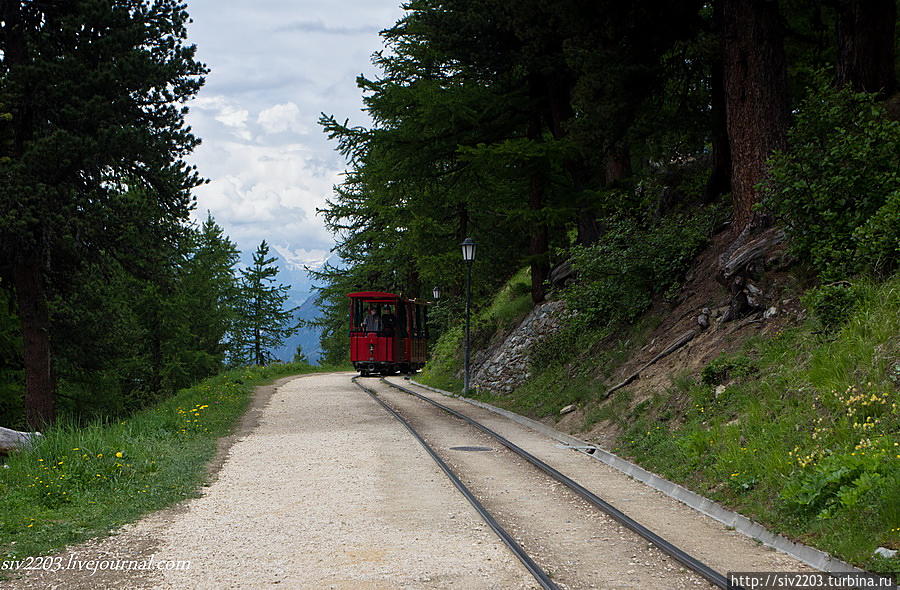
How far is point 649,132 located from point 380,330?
19557mm

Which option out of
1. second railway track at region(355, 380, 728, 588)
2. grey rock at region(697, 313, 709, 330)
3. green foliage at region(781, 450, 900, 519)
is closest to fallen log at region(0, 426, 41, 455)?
second railway track at region(355, 380, 728, 588)

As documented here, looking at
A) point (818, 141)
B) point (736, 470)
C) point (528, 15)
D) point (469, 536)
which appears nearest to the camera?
point (469, 536)

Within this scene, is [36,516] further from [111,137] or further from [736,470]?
[111,137]

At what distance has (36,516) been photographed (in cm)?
729

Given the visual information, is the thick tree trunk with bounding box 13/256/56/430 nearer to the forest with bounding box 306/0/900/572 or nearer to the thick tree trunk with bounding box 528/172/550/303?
the forest with bounding box 306/0/900/572

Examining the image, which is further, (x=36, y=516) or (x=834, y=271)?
(x=834, y=271)

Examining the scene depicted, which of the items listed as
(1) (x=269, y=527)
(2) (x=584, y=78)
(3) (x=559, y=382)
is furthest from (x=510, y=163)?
(1) (x=269, y=527)

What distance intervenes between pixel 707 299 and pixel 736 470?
6.33m

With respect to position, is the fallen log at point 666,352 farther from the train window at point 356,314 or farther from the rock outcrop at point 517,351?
the train window at point 356,314

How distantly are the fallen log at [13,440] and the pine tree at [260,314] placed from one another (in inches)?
1912

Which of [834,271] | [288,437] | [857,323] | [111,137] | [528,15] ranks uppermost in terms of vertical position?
[528,15]

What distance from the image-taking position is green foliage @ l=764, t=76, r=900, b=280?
9.10 m

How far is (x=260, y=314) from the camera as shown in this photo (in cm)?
6259

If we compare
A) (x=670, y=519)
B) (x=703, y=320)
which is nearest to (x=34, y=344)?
(x=703, y=320)
